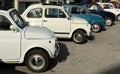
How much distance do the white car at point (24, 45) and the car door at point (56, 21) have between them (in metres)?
4.58

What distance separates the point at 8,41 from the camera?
8594mm

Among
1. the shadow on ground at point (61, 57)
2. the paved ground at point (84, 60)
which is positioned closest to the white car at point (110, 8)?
the paved ground at point (84, 60)

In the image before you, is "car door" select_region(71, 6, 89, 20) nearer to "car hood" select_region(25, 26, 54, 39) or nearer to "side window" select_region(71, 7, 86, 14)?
"side window" select_region(71, 7, 86, 14)

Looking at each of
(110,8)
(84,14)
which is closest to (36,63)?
(84,14)

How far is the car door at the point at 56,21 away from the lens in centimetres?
1356

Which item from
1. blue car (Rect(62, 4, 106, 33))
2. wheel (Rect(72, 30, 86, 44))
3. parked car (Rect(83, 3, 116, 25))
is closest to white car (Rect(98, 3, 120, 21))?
parked car (Rect(83, 3, 116, 25))

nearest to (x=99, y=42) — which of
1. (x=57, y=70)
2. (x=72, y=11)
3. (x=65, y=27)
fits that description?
(x=65, y=27)

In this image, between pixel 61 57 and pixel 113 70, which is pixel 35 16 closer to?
A: pixel 61 57

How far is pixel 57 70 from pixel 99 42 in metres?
5.65

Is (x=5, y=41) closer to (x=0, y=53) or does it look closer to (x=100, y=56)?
(x=0, y=53)

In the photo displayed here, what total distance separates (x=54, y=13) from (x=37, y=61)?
16.6 feet

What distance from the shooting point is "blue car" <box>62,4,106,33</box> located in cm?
1678

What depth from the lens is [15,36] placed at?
862cm

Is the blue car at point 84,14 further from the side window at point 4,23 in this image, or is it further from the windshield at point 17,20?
the side window at point 4,23
